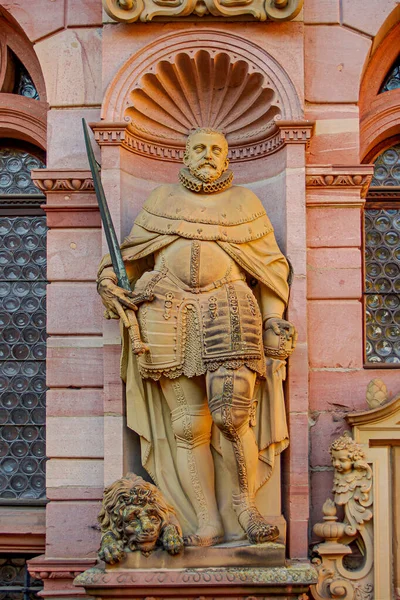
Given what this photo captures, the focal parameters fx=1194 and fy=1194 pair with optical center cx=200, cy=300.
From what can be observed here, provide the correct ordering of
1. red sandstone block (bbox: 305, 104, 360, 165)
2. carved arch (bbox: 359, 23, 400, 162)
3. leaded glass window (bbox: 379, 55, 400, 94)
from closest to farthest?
red sandstone block (bbox: 305, 104, 360, 165) → carved arch (bbox: 359, 23, 400, 162) → leaded glass window (bbox: 379, 55, 400, 94)

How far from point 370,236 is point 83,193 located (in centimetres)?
263

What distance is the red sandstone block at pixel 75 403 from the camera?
33.5ft

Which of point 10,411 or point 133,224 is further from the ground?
point 133,224

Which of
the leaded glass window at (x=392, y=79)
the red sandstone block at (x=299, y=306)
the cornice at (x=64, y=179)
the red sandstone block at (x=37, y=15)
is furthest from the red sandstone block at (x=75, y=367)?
the leaded glass window at (x=392, y=79)

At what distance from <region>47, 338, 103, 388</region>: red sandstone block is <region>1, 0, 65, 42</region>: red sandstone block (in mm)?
2842

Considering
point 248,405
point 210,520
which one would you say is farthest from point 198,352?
point 210,520

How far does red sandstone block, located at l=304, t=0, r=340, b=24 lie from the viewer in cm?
1048

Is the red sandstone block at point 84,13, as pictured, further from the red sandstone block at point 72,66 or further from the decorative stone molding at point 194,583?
the decorative stone molding at point 194,583

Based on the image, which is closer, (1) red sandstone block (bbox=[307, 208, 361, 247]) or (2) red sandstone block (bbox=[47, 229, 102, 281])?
(1) red sandstone block (bbox=[307, 208, 361, 247])

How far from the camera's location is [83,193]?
10.4 metres

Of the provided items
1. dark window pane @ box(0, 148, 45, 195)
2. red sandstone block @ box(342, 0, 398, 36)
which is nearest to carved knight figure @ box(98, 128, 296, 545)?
red sandstone block @ box(342, 0, 398, 36)

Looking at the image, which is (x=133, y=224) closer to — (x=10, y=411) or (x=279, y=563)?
(x=10, y=411)

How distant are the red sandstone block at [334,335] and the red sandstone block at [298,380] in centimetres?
37

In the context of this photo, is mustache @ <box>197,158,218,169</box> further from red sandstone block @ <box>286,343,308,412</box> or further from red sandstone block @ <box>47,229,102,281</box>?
red sandstone block @ <box>286,343,308,412</box>
